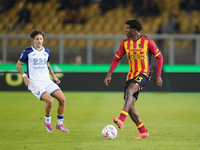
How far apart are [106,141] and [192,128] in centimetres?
204

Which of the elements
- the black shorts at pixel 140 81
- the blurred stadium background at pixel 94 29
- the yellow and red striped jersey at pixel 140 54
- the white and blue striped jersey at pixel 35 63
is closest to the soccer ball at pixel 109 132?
the black shorts at pixel 140 81

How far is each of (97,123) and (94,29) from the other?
39.2ft

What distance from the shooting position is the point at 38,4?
20.0 metres

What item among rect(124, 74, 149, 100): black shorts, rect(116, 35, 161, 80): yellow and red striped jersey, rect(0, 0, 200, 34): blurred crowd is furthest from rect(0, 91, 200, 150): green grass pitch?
rect(0, 0, 200, 34): blurred crowd

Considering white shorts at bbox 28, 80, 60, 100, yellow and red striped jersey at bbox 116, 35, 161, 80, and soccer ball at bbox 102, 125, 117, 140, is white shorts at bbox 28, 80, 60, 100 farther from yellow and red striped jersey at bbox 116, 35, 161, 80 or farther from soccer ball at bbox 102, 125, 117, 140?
yellow and red striped jersey at bbox 116, 35, 161, 80

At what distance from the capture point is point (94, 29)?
18797 mm

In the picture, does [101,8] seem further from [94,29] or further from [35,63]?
[35,63]

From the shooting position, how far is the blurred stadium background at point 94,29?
15.8 metres

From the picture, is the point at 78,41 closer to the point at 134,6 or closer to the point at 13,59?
the point at 13,59

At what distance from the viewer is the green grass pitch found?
5195mm

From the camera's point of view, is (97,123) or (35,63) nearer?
(35,63)

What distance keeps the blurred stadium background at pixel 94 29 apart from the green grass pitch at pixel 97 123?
11.5ft

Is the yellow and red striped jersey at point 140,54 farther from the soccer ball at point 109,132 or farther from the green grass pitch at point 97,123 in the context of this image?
the green grass pitch at point 97,123

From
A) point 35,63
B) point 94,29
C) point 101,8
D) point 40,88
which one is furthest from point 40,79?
point 101,8
